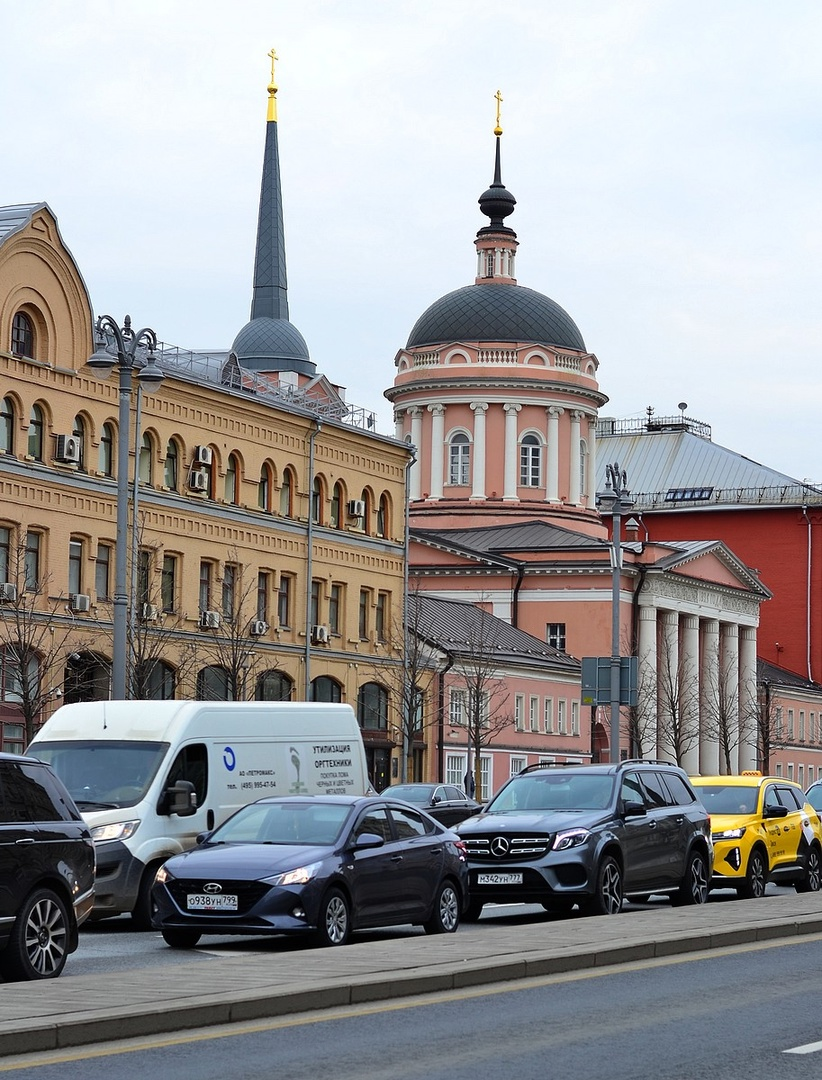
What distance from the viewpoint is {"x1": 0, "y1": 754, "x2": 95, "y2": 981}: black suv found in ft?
50.4

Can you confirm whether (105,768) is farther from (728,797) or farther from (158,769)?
(728,797)

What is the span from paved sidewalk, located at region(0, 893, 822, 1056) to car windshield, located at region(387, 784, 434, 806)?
22.8 meters

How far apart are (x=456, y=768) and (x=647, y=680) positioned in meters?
18.6

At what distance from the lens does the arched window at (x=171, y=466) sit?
5581cm

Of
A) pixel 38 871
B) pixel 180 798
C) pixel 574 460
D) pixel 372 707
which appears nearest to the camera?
pixel 38 871

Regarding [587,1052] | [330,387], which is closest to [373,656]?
[330,387]

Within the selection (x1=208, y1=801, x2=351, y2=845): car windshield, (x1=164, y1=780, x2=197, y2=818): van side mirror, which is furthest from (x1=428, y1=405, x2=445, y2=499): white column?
(x1=208, y1=801, x2=351, y2=845): car windshield

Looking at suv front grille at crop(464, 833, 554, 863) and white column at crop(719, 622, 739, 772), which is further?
white column at crop(719, 622, 739, 772)

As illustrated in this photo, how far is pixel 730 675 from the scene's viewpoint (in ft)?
320

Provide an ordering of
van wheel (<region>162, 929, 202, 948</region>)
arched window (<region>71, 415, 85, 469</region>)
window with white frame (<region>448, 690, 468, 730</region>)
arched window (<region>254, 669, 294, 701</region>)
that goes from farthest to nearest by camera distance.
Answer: window with white frame (<region>448, 690, 468, 730</region>)
arched window (<region>254, 669, 294, 701</region>)
arched window (<region>71, 415, 85, 469</region>)
van wheel (<region>162, 929, 202, 948</region>)

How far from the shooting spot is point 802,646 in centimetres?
10900

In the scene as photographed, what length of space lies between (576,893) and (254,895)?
5.19m

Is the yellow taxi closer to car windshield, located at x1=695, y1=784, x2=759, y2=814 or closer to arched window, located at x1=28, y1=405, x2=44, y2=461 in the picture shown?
car windshield, located at x1=695, y1=784, x2=759, y2=814

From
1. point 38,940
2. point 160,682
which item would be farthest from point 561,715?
point 38,940
